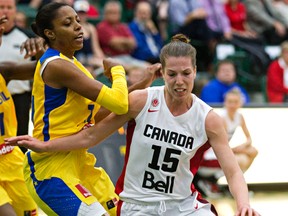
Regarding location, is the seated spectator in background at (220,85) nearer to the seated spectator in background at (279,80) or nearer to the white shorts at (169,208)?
the seated spectator in background at (279,80)

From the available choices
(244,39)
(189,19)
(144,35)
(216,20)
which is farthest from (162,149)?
(244,39)

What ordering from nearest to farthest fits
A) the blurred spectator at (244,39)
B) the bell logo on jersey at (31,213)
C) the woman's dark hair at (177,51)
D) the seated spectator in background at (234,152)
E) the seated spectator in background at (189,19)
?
the woman's dark hair at (177,51), the bell logo on jersey at (31,213), the seated spectator in background at (234,152), the seated spectator in background at (189,19), the blurred spectator at (244,39)

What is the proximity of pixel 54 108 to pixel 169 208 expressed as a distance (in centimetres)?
90

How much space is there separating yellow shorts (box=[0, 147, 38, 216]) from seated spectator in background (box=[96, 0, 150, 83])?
18.5 feet

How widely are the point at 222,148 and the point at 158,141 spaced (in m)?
0.37

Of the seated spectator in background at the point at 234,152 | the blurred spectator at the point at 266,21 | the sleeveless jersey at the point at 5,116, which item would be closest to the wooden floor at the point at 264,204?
the seated spectator in background at the point at 234,152

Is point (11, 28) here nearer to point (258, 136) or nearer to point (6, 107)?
point (6, 107)

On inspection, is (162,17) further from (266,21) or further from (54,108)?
(54,108)

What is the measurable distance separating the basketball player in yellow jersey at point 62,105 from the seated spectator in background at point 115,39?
637 centimetres

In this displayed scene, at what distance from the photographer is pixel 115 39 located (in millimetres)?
11555

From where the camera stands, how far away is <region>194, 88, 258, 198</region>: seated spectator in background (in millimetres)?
9664

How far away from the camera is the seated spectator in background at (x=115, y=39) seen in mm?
11570

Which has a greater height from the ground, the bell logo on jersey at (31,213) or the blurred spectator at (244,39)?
→ the blurred spectator at (244,39)

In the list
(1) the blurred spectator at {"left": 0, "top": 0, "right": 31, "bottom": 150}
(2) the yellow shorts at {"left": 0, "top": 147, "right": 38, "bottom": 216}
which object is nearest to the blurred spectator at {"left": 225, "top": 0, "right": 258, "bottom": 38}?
(1) the blurred spectator at {"left": 0, "top": 0, "right": 31, "bottom": 150}
